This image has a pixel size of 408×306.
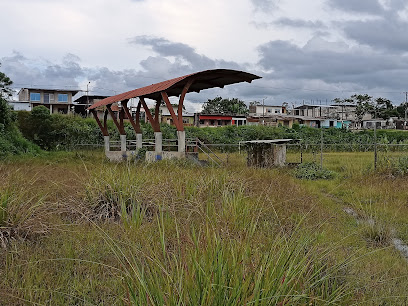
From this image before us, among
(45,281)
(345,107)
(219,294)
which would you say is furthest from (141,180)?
(345,107)

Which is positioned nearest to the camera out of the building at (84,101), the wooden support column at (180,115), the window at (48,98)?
the wooden support column at (180,115)

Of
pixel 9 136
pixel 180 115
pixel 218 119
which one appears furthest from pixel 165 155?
pixel 218 119

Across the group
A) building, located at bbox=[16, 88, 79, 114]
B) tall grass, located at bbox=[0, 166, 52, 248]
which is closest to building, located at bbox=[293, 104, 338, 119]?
building, located at bbox=[16, 88, 79, 114]

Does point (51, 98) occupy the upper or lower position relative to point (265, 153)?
upper

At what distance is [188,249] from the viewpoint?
2.94 meters

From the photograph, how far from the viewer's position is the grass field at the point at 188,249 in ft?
8.41

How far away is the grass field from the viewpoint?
2.56 meters

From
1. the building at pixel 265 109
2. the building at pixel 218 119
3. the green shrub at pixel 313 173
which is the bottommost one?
the green shrub at pixel 313 173

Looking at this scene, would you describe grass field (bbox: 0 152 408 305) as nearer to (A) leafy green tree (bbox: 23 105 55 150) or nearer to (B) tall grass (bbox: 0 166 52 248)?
(B) tall grass (bbox: 0 166 52 248)

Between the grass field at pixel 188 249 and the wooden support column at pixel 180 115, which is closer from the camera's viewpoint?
the grass field at pixel 188 249

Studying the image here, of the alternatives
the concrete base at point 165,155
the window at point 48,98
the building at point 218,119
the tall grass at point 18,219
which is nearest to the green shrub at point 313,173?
the concrete base at point 165,155

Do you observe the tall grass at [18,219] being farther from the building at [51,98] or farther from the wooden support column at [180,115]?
the building at [51,98]

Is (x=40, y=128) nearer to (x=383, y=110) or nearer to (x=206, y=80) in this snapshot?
(x=206, y=80)

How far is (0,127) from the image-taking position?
2297 centimetres
